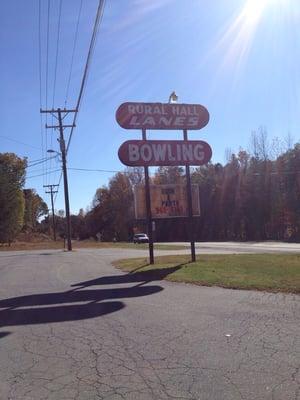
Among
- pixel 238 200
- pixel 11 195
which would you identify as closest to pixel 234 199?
pixel 238 200

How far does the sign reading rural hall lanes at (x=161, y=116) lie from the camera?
1962 cm

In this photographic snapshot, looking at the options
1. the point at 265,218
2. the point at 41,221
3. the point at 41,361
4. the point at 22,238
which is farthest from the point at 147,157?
the point at 41,221

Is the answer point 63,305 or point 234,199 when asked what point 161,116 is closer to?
point 63,305

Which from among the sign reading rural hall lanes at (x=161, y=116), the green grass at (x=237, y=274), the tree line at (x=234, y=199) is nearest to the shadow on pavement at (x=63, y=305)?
the green grass at (x=237, y=274)

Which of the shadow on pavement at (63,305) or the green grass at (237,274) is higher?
the green grass at (237,274)

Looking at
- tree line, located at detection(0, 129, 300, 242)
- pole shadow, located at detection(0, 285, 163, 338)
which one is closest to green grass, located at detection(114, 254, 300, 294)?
pole shadow, located at detection(0, 285, 163, 338)

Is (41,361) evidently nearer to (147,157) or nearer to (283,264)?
(283,264)

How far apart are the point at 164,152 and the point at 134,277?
5.52m

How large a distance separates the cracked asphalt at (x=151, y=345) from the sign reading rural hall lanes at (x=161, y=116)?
8.71 meters

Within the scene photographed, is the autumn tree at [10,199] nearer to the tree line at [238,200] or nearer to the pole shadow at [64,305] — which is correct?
the tree line at [238,200]

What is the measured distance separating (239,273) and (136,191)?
741cm

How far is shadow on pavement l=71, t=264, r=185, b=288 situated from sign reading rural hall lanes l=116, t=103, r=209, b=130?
5.44 m

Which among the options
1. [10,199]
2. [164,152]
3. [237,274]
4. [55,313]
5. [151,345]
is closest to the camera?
[151,345]

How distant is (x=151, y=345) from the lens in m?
7.27
